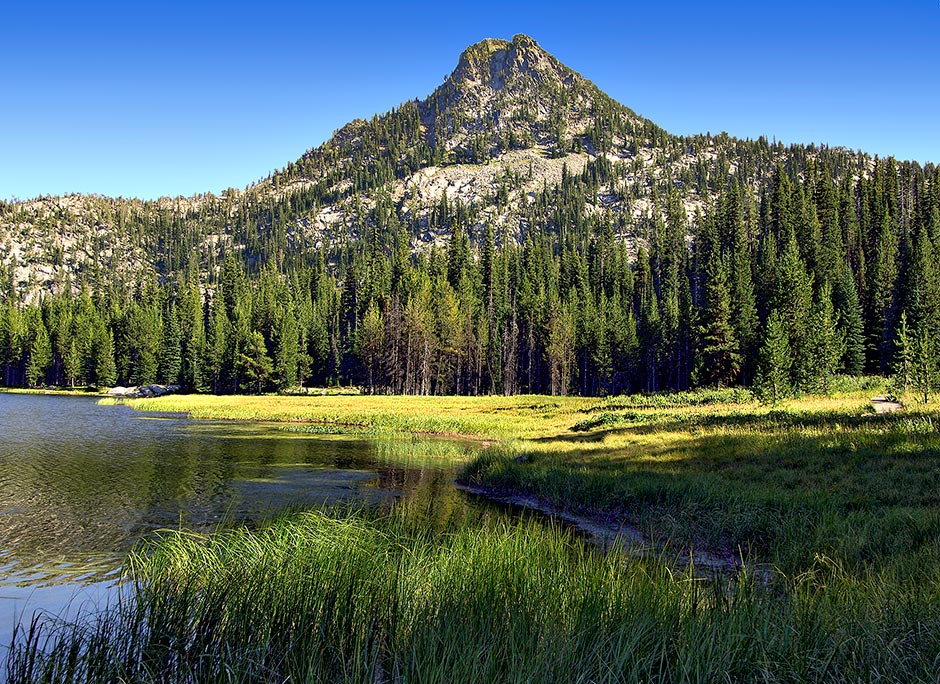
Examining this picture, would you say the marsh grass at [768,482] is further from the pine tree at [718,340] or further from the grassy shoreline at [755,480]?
the pine tree at [718,340]

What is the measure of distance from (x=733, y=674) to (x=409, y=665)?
2.93 metres

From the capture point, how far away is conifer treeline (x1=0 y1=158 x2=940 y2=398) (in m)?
84.2

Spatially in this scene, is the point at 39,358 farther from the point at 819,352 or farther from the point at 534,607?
the point at 534,607

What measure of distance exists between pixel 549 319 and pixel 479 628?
10013cm

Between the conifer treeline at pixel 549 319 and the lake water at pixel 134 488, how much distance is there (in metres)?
52.5

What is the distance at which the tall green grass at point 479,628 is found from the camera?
17.1 ft

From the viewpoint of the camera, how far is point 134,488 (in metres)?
23.1

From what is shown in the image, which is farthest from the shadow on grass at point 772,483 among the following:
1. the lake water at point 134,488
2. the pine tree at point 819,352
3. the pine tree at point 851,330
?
the pine tree at point 851,330

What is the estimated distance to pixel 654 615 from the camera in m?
6.29

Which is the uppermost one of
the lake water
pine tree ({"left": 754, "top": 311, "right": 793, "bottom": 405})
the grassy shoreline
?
pine tree ({"left": 754, "top": 311, "right": 793, "bottom": 405})

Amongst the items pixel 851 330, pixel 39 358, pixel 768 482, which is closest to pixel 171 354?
pixel 39 358

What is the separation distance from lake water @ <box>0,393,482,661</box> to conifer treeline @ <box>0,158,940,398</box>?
52525 mm

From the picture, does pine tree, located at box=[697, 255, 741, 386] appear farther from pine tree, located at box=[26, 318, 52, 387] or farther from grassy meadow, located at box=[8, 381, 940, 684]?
pine tree, located at box=[26, 318, 52, 387]

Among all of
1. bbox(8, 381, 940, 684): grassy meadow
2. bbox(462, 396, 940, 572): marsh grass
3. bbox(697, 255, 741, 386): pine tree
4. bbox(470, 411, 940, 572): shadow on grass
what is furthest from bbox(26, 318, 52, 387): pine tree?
bbox(8, 381, 940, 684): grassy meadow
